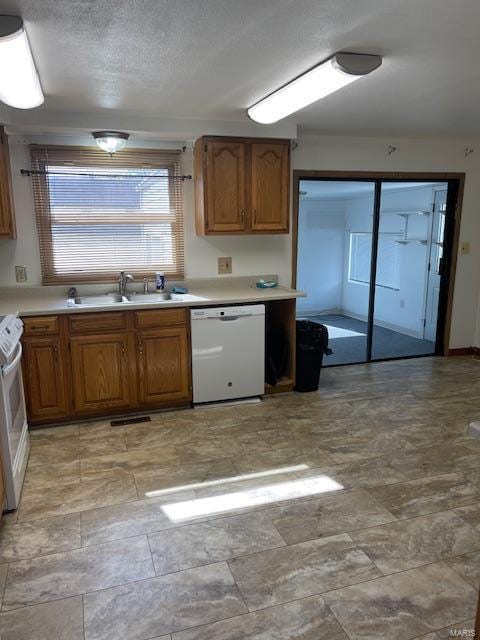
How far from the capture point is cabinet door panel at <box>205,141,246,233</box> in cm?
373

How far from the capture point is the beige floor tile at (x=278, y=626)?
168 centimetres

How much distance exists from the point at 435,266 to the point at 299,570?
4.03 meters

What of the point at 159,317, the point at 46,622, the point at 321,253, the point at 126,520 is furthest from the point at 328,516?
the point at 321,253

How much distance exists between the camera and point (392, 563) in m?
2.05

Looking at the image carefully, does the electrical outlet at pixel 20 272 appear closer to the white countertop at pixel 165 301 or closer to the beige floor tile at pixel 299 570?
the white countertop at pixel 165 301

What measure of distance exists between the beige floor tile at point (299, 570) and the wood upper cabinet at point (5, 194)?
2.74 metres

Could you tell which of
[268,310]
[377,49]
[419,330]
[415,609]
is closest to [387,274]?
[419,330]

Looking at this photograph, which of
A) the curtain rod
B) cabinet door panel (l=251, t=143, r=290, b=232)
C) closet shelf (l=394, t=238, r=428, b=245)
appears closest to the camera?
the curtain rod

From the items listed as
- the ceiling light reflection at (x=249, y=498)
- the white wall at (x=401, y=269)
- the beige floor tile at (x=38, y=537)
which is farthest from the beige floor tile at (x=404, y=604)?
the white wall at (x=401, y=269)

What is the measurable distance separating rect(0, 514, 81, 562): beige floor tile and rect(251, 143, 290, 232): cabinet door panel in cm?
262

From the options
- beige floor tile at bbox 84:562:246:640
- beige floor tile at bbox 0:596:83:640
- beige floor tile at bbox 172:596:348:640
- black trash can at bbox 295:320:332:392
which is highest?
black trash can at bbox 295:320:332:392

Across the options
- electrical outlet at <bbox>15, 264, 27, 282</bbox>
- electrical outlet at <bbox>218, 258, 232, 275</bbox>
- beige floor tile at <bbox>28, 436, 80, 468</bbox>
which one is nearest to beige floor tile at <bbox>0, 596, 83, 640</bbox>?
beige floor tile at <bbox>28, 436, 80, 468</bbox>

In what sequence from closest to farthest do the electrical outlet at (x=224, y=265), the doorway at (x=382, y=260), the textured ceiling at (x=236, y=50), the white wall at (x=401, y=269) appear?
the textured ceiling at (x=236, y=50) → the electrical outlet at (x=224, y=265) → the doorway at (x=382, y=260) → the white wall at (x=401, y=269)

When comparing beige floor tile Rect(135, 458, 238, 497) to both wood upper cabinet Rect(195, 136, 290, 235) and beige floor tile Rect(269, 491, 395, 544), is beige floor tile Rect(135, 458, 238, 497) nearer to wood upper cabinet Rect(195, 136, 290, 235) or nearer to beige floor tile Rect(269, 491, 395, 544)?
beige floor tile Rect(269, 491, 395, 544)
